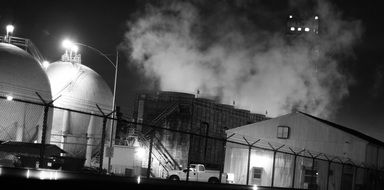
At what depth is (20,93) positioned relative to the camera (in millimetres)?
37625

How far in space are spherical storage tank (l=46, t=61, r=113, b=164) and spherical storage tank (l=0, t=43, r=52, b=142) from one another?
273 inches

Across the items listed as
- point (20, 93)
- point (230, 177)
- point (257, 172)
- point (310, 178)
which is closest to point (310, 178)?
point (310, 178)

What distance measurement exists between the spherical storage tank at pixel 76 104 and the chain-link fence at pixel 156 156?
93mm

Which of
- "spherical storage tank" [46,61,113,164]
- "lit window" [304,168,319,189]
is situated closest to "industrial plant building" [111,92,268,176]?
"spherical storage tank" [46,61,113,164]

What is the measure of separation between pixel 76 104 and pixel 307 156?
A: 2088 cm

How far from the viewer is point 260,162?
148 feet

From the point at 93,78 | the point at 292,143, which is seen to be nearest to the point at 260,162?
the point at 292,143

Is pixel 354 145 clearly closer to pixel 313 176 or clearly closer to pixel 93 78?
pixel 313 176

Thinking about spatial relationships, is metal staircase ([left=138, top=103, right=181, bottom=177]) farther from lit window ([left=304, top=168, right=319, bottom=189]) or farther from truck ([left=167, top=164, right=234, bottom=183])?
lit window ([left=304, top=168, right=319, bottom=189])

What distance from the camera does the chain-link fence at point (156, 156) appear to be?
34.0 metres

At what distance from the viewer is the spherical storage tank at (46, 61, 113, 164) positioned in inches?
1908

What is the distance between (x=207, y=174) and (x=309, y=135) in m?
11.0

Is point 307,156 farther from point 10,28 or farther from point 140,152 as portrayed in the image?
point 10,28

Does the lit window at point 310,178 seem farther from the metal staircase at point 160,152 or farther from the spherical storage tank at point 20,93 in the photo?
the spherical storage tank at point 20,93
